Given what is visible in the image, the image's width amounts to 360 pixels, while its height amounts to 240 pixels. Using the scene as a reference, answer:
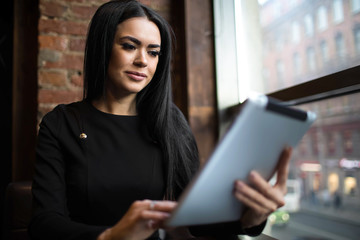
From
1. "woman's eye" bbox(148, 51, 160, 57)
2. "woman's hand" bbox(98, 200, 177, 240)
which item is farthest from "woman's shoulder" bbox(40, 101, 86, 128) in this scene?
"woman's hand" bbox(98, 200, 177, 240)

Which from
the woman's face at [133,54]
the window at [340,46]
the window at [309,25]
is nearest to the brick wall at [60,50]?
the woman's face at [133,54]

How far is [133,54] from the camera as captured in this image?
898 mm

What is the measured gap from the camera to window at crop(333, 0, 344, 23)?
1015 mm

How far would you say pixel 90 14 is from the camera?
1549 mm

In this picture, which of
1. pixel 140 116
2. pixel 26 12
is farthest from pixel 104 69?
pixel 26 12

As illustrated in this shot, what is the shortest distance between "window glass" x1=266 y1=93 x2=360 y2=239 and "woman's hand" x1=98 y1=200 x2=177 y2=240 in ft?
2.31

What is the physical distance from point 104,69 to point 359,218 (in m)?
0.92

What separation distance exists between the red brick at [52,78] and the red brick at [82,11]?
1.02 ft

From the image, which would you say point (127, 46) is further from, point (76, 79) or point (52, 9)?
point (52, 9)

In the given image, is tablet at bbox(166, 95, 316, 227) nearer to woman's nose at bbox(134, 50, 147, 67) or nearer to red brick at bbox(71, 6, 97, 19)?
woman's nose at bbox(134, 50, 147, 67)

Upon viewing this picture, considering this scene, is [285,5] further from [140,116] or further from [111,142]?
[111,142]

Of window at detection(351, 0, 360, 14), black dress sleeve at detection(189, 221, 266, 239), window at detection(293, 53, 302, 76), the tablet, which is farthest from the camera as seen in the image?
window at detection(293, 53, 302, 76)

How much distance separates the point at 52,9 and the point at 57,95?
17.1 inches

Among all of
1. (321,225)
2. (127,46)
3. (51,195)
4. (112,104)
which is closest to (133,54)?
(127,46)
